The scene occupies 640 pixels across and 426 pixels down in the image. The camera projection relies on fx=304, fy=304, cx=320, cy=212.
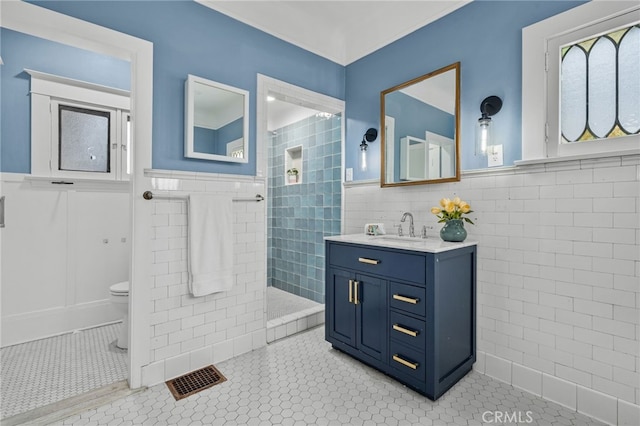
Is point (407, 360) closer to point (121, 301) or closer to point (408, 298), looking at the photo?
point (408, 298)

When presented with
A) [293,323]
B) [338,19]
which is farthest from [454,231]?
[338,19]

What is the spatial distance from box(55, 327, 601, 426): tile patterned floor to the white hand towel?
62 centimetres

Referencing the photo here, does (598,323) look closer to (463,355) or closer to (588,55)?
(463,355)

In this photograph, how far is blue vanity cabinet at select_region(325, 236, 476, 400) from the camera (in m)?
1.77

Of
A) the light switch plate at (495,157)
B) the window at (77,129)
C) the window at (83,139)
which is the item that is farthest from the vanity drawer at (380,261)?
the window at (83,139)

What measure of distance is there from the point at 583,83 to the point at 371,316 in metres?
1.88

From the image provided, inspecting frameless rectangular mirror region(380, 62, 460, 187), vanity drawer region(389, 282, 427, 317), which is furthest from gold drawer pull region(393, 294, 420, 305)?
frameless rectangular mirror region(380, 62, 460, 187)

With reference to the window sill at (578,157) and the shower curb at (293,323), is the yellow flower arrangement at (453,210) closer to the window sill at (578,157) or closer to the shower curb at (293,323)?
the window sill at (578,157)

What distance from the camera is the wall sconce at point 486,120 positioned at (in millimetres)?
2018

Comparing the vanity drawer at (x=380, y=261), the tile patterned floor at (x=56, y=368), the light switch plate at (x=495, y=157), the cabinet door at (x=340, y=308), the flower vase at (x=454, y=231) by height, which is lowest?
the tile patterned floor at (x=56, y=368)

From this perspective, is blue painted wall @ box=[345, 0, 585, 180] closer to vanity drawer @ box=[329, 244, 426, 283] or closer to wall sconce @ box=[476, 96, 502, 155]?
wall sconce @ box=[476, 96, 502, 155]

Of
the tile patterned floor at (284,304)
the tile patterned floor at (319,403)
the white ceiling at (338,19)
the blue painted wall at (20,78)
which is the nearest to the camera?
the tile patterned floor at (319,403)

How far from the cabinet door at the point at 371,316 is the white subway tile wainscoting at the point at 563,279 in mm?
696

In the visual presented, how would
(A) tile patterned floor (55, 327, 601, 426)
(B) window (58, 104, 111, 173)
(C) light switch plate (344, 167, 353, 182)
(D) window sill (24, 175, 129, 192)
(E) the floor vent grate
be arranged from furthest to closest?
(C) light switch plate (344, 167, 353, 182)
(B) window (58, 104, 111, 173)
(D) window sill (24, 175, 129, 192)
(E) the floor vent grate
(A) tile patterned floor (55, 327, 601, 426)
